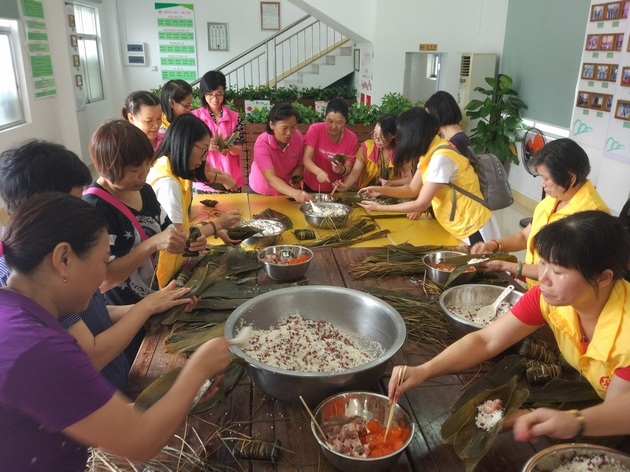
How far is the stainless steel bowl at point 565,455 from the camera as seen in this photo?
1059 millimetres

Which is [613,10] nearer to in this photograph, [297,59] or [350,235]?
[350,235]

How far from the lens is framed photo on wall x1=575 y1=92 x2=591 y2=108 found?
4.63 metres

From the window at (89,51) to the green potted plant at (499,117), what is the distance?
665 cm

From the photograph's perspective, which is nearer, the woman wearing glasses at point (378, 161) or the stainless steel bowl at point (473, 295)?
the stainless steel bowl at point (473, 295)

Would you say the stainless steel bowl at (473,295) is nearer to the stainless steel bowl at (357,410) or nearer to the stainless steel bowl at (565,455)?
the stainless steel bowl at (357,410)

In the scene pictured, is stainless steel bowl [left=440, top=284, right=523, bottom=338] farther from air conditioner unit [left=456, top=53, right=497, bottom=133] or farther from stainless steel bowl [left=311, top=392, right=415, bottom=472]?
air conditioner unit [left=456, top=53, right=497, bottom=133]

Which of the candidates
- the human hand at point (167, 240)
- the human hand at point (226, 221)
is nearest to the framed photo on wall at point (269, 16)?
the human hand at point (226, 221)

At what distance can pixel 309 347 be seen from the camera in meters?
1.64

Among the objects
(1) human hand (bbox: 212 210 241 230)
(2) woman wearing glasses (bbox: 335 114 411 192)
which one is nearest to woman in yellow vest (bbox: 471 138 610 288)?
(1) human hand (bbox: 212 210 241 230)

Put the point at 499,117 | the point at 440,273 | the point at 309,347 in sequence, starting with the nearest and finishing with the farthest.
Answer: the point at 309,347 < the point at 440,273 < the point at 499,117

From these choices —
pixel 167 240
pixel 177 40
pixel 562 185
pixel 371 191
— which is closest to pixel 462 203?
pixel 371 191

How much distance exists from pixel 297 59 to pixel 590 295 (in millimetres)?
10239

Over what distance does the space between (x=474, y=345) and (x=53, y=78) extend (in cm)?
715

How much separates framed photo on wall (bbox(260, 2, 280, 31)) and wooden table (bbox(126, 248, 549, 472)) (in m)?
10.1
